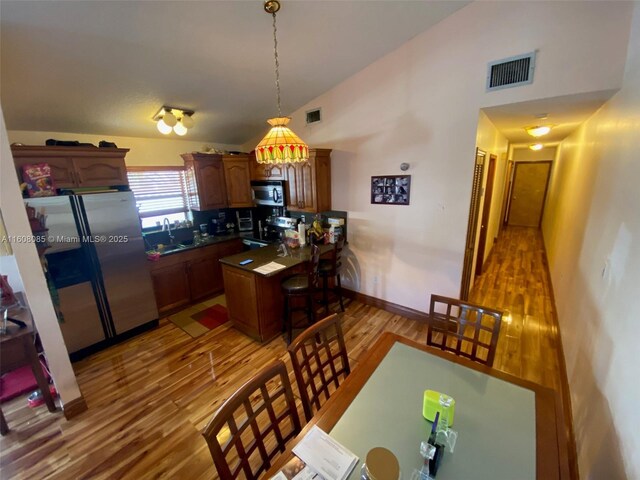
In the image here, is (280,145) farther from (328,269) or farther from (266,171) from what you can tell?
(266,171)

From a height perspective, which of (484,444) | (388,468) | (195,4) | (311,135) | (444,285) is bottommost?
(444,285)

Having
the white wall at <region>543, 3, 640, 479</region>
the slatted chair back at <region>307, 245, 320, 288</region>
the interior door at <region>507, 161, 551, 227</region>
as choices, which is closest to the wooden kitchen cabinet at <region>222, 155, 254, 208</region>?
the slatted chair back at <region>307, 245, 320, 288</region>

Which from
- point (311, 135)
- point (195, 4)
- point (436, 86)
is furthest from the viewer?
point (311, 135)

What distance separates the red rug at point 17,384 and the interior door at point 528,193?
1026 cm

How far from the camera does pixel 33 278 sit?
190cm

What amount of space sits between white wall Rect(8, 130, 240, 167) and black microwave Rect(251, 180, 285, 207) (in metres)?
0.99

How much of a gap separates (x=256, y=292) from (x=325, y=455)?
198 centimetres

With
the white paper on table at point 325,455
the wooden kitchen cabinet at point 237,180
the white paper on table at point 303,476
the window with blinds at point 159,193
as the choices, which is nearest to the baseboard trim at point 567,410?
the white paper on table at point 325,455

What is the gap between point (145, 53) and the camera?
2.22m

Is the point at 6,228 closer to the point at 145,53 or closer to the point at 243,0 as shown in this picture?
the point at 145,53

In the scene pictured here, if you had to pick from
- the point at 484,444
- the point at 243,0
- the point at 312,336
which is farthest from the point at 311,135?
the point at 484,444

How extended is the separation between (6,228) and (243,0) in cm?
226

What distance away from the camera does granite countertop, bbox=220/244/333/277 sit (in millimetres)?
2918

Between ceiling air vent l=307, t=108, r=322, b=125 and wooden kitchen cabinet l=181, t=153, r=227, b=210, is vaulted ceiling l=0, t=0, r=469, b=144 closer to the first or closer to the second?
ceiling air vent l=307, t=108, r=322, b=125
